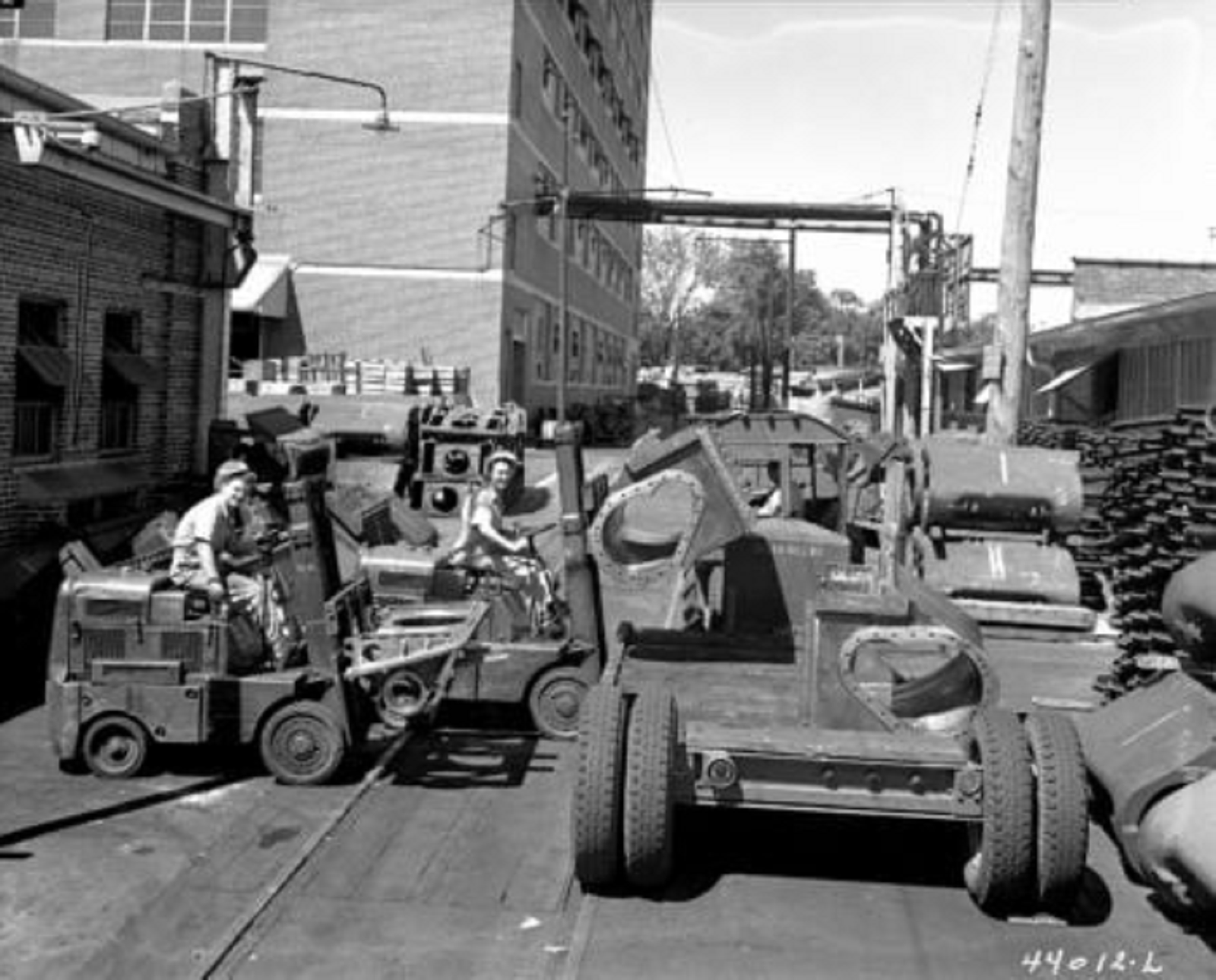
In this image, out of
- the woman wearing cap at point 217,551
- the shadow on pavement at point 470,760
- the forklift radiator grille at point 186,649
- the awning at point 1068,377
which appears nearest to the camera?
the forklift radiator grille at point 186,649

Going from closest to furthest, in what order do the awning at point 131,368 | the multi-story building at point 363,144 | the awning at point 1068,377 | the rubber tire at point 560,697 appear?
the rubber tire at point 560,697 → the awning at point 131,368 → the awning at point 1068,377 → the multi-story building at point 363,144

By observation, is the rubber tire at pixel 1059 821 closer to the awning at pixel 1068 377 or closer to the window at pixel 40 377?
the window at pixel 40 377

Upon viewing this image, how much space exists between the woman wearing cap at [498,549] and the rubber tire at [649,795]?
411 centimetres

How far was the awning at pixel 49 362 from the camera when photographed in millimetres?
14867

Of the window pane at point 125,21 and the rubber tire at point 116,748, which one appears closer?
the rubber tire at point 116,748

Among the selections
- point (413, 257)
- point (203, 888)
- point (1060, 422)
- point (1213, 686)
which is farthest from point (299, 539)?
point (413, 257)

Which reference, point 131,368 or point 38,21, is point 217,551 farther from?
→ point 38,21

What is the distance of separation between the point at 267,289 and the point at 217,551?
2558 centimetres

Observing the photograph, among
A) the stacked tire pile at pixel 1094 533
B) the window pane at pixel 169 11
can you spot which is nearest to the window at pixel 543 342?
the window pane at pixel 169 11

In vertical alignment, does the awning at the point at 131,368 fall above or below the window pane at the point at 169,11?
below

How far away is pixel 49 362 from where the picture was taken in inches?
598

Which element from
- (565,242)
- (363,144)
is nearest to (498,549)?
(363,144)

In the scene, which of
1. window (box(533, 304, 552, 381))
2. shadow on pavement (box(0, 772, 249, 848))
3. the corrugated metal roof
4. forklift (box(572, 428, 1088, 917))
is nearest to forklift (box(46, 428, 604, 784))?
shadow on pavement (box(0, 772, 249, 848))

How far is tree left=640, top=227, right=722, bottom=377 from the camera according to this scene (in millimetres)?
109625
